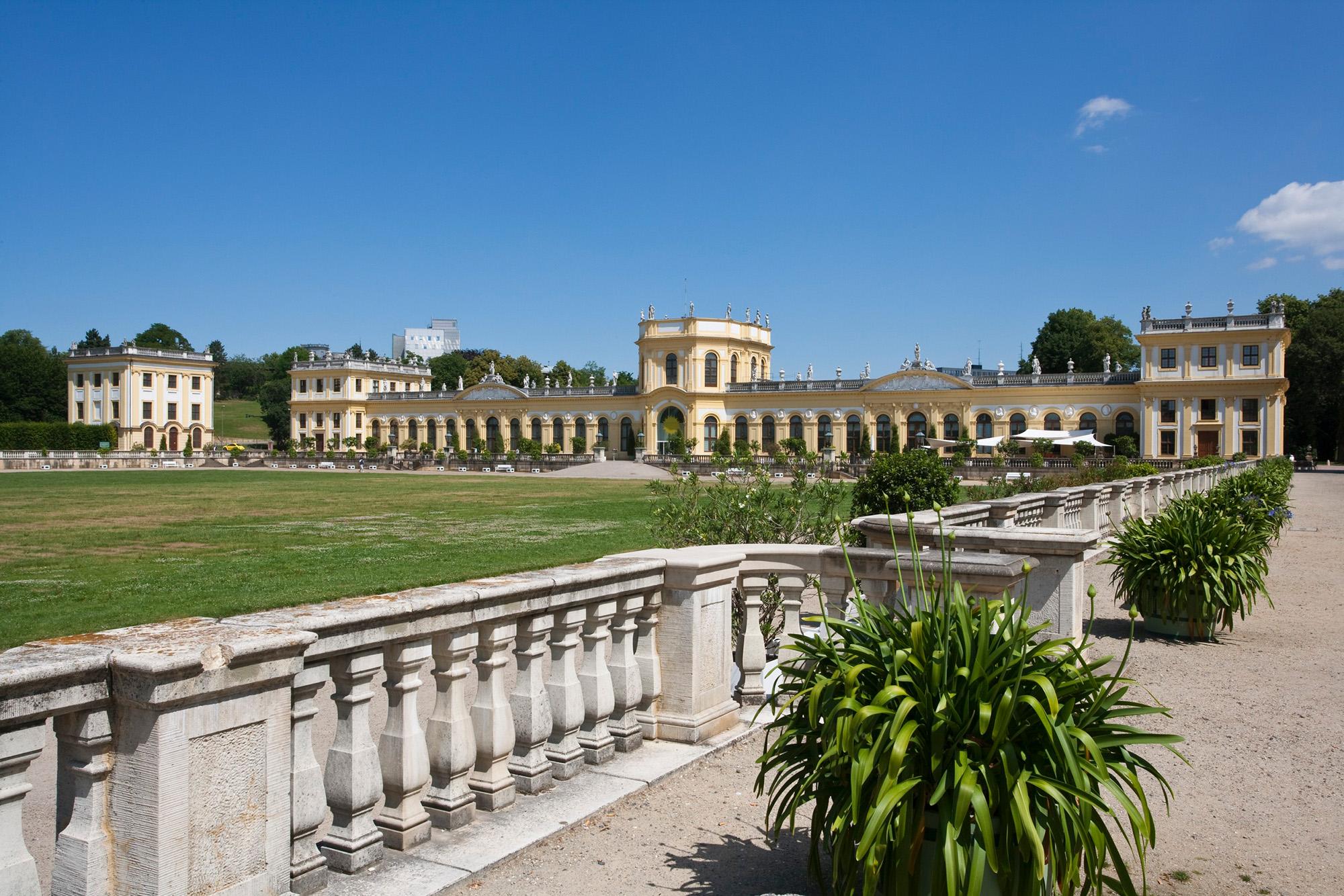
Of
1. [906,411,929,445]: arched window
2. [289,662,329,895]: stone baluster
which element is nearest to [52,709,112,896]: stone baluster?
[289,662,329,895]: stone baluster

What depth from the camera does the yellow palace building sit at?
2186 inches

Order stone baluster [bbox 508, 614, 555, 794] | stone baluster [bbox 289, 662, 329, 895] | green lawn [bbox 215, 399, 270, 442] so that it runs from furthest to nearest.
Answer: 1. green lawn [bbox 215, 399, 270, 442]
2. stone baluster [bbox 508, 614, 555, 794]
3. stone baluster [bbox 289, 662, 329, 895]

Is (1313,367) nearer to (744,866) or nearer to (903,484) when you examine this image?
(903,484)

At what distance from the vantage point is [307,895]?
3.04 metres

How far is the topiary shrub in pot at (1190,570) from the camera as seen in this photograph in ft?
26.7

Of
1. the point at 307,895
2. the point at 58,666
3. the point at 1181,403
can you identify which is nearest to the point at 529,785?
the point at 307,895

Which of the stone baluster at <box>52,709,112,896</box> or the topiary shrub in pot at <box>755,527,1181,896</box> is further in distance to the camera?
the topiary shrub in pot at <box>755,527,1181,896</box>

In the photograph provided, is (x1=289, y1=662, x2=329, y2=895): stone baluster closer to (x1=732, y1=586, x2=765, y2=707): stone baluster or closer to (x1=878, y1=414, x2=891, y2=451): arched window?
(x1=732, y1=586, x2=765, y2=707): stone baluster

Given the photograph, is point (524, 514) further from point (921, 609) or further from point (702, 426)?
point (702, 426)

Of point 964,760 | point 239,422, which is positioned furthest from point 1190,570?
point 239,422

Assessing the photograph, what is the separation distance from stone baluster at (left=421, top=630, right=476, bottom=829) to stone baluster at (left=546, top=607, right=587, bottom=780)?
1.81ft

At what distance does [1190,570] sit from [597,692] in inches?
237

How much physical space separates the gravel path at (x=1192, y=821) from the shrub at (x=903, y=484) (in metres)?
6.68

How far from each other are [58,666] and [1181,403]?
62.7 meters
